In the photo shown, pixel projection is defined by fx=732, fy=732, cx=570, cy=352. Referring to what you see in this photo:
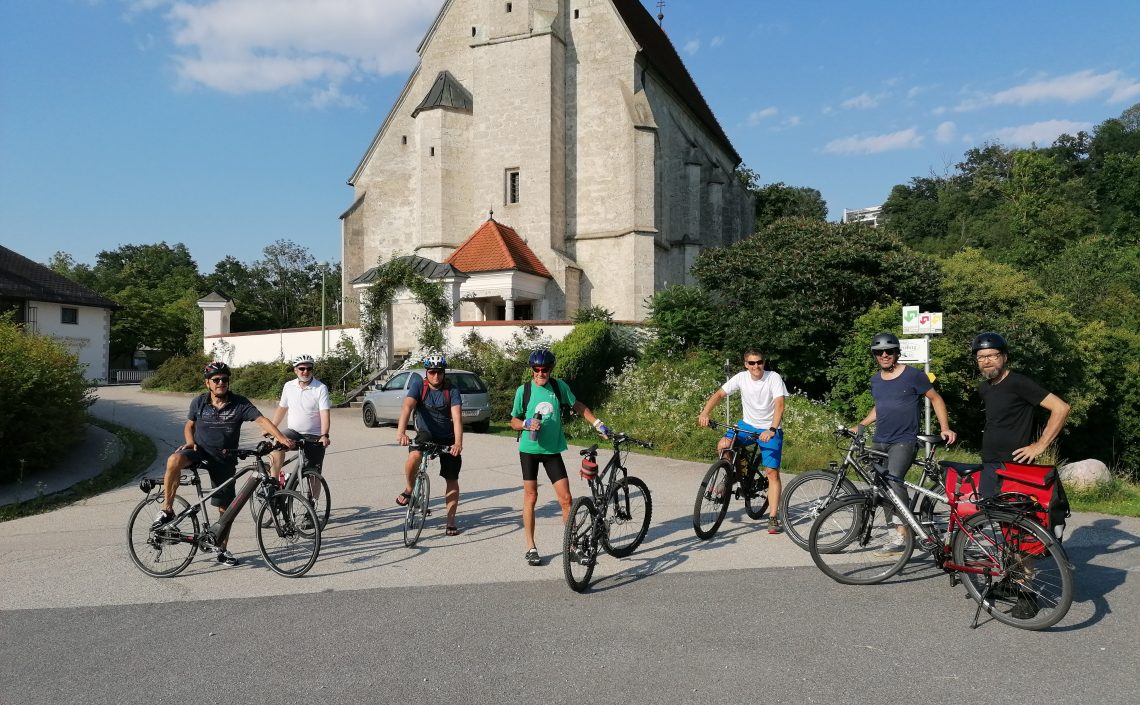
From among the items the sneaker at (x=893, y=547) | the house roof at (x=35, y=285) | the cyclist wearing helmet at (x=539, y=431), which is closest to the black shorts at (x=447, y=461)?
the cyclist wearing helmet at (x=539, y=431)

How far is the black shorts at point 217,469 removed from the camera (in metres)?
6.14

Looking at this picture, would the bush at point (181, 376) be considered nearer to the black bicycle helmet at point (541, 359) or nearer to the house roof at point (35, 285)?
the house roof at point (35, 285)

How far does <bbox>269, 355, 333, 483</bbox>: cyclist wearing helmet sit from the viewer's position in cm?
757

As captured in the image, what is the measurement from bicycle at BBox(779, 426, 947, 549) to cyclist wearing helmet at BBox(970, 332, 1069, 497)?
439 millimetres

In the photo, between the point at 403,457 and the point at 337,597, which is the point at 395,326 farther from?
the point at 337,597

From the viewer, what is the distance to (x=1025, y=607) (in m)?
4.72

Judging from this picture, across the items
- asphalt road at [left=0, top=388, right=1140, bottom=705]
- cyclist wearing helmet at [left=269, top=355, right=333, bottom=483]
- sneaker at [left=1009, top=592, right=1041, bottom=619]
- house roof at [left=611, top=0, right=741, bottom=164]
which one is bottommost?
asphalt road at [left=0, top=388, right=1140, bottom=705]

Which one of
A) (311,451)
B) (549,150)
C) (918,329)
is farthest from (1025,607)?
(549,150)

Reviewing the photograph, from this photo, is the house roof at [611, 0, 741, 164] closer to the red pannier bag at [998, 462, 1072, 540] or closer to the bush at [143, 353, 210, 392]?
the bush at [143, 353, 210, 392]

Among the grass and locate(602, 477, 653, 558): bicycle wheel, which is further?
the grass

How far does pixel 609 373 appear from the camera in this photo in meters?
21.0

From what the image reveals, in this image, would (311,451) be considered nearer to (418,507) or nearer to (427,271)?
(418,507)

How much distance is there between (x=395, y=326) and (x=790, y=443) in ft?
50.2

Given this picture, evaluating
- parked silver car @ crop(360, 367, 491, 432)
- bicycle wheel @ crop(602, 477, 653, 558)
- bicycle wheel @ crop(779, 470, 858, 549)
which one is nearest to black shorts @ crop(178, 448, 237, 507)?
bicycle wheel @ crop(602, 477, 653, 558)
